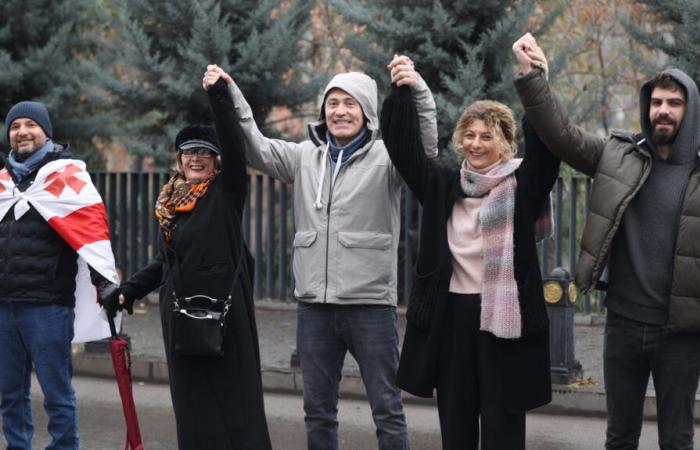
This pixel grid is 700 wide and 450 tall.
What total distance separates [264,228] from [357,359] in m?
8.94

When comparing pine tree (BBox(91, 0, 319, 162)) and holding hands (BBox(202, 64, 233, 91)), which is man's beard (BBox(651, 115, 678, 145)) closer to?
holding hands (BBox(202, 64, 233, 91))

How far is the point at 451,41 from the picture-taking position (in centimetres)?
1329

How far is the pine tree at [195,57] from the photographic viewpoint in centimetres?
1408

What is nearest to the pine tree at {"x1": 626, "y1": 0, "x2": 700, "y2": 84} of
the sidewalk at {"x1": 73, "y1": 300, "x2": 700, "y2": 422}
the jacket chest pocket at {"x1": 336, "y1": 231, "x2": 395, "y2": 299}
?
the sidewalk at {"x1": 73, "y1": 300, "x2": 700, "y2": 422}

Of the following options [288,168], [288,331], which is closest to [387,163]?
[288,168]

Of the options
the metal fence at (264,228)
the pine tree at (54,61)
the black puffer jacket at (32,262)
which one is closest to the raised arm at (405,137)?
the black puffer jacket at (32,262)

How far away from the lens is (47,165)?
22.4ft

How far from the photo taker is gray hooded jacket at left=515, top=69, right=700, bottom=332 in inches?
210

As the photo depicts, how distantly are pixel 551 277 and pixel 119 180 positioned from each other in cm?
651

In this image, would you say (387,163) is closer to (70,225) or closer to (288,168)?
(288,168)

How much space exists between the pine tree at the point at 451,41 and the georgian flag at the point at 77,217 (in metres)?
6.50

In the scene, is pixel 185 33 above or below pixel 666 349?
above

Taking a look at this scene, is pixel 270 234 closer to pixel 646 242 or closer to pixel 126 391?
pixel 126 391

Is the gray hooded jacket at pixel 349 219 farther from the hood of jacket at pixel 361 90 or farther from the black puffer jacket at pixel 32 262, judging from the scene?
the black puffer jacket at pixel 32 262
